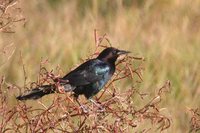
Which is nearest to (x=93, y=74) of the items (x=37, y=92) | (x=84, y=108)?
(x=37, y=92)

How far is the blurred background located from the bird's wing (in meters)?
0.71

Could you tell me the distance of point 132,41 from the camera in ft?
29.6

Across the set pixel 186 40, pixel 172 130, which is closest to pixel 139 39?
pixel 186 40

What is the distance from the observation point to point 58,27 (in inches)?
398

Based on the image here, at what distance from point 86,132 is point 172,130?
178 centimetres

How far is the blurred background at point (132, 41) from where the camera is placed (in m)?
7.43

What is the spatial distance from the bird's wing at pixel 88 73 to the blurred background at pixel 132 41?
0.71 metres

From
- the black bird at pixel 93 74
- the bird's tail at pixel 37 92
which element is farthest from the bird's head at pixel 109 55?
the bird's tail at pixel 37 92

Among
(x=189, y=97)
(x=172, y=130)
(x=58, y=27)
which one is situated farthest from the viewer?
(x=58, y=27)

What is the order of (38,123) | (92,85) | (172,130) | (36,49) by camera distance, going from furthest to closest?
(36,49) < (172,130) < (92,85) < (38,123)

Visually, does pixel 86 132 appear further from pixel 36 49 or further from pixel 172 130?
pixel 36 49

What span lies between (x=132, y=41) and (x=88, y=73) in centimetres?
359

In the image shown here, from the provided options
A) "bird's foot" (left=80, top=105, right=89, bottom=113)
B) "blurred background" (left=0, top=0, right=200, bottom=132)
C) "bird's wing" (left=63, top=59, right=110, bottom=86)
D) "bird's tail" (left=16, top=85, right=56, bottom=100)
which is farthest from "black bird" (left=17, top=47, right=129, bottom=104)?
"blurred background" (left=0, top=0, right=200, bottom=132)

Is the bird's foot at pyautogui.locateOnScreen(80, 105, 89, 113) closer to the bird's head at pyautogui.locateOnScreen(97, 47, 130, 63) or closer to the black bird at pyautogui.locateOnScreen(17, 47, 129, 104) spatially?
the black bird at pyautogui.locateOnScreen(17, 47, 129, 104)
